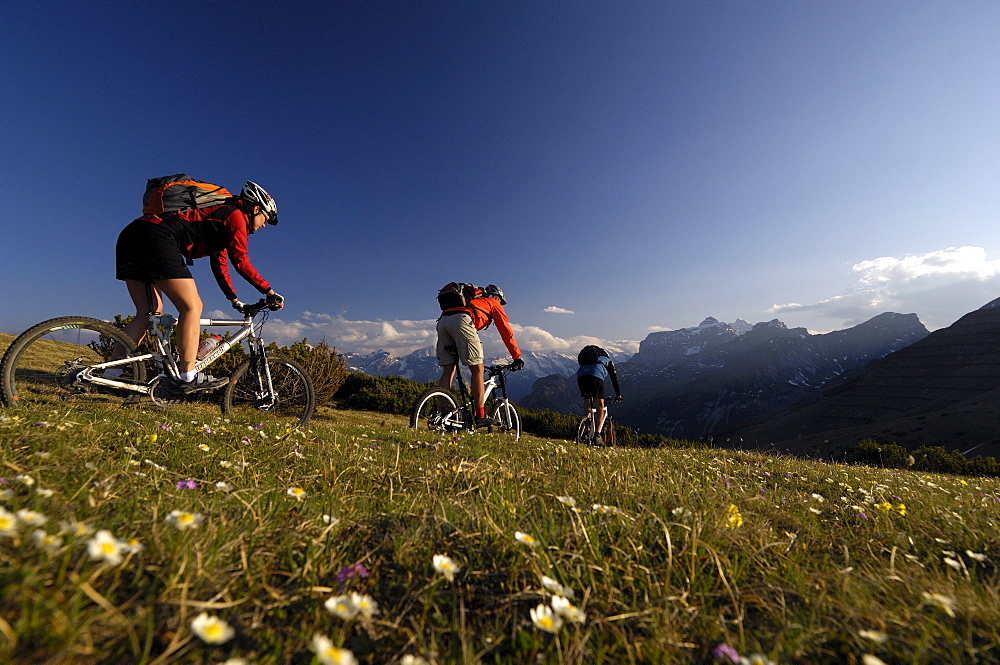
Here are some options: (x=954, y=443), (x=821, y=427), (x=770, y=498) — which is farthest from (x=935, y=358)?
(x=770, y=498)

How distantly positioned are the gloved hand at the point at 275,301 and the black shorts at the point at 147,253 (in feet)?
4.00

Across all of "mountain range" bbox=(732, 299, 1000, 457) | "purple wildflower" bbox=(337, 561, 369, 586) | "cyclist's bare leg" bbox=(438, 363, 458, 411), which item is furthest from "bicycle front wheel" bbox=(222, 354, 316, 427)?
"mountain range" bbox=(732, 299, 1000, 457)

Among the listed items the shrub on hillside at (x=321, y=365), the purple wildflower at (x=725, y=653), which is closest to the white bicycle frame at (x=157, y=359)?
the purple wildflower at (x=725, y=653)

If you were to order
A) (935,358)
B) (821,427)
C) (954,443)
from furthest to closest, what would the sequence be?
(935,358)
(821,427)
(954,443)

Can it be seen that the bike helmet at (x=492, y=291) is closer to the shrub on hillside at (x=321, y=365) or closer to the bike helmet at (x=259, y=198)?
the bike helmet at (x=259, y=198)

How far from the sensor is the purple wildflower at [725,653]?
1218mm

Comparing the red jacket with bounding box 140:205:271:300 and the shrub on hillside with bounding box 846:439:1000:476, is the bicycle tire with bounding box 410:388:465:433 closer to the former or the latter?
the red jacket with bounding box 140:205:271:300

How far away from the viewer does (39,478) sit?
190 centimetres

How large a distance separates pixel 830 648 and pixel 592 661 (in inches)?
33.3

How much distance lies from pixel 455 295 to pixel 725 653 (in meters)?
6.73

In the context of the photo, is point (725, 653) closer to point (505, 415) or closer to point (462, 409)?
point (462, 409)

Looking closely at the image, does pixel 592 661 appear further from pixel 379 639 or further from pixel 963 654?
pixel 963 654

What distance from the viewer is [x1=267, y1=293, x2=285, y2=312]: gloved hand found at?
20.2ft

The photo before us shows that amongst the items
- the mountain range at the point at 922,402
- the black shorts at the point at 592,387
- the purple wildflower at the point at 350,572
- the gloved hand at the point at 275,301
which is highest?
the gloved hand at the point at 275,301
